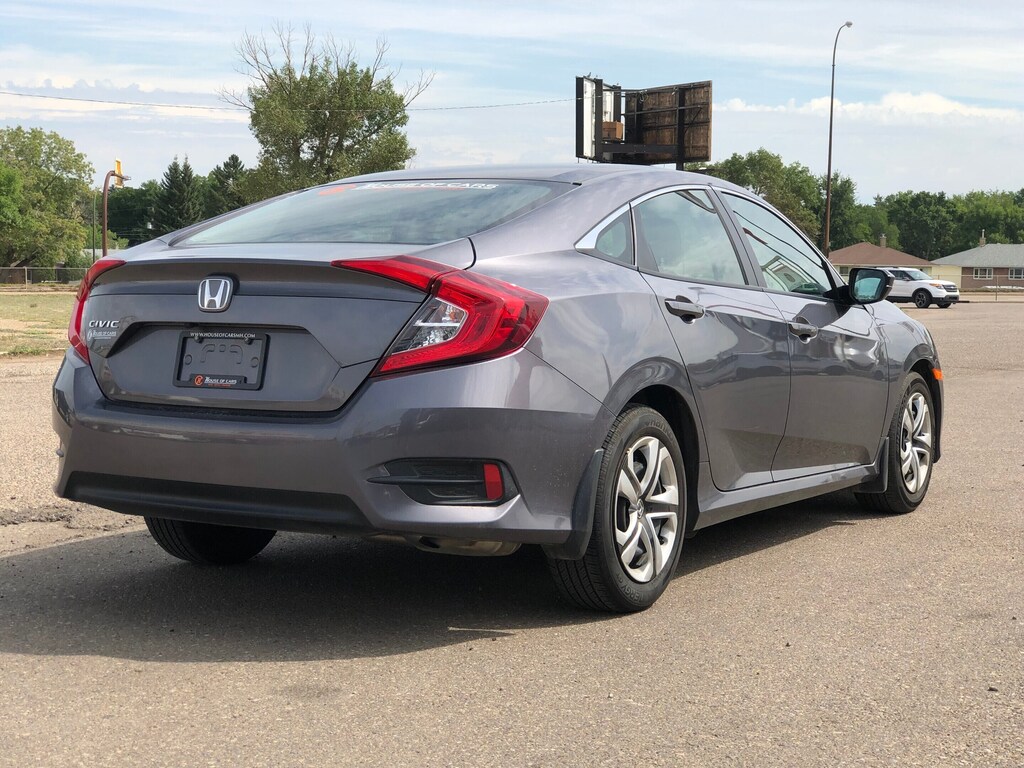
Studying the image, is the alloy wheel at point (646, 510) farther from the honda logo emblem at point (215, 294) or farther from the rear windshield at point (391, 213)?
the honda logo emblem at point (215, 294)


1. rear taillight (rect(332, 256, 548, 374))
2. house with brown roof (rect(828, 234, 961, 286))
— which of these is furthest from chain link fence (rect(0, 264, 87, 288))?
house with brown roof (rect(828, 234, 961, 286))

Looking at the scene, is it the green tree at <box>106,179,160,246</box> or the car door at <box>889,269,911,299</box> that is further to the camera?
the green tree at <box>106,179,160,246</box>

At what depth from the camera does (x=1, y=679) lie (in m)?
3.78

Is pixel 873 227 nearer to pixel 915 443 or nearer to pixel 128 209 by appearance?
pixel 128 209

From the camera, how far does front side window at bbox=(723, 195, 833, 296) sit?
570 cm

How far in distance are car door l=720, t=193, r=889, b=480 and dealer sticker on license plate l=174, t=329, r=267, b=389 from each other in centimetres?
236

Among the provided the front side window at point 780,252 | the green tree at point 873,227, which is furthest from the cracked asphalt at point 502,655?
the green tree at point 873,227

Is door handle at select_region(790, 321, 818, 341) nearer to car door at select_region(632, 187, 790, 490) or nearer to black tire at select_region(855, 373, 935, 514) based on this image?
car door at select_region(632, 187, 790, 490)

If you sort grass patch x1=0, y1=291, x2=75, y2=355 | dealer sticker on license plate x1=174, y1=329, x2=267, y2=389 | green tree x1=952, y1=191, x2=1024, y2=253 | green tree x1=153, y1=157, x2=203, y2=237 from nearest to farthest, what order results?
1. dealer sticker on license plate x1=174, y1=329, x2=267, y2=389
2. grass patch x1=0, y1=291, x2=75, y2=355
3. green tree x1=153, y1=157, x2=203, y2=237
4. green tree x1=952, y1=191, x2=1024, y2=253

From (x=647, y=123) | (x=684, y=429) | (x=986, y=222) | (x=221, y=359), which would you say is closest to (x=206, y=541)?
(x=221, y=359)

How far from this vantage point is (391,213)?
4617 millimetres

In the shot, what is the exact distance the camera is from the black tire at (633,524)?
4.36 metres

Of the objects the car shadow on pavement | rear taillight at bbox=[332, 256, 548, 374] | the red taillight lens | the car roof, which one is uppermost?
the car roof

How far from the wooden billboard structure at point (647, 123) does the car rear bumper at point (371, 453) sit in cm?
4236
